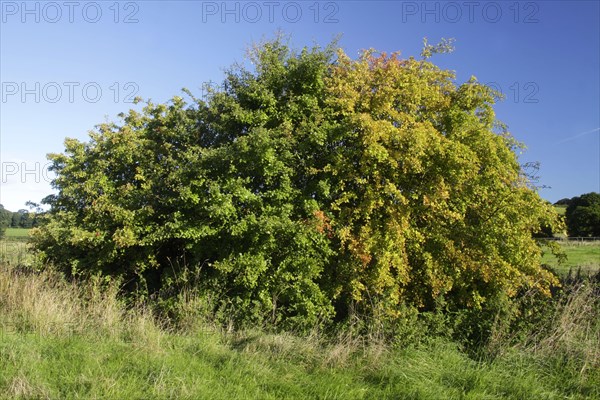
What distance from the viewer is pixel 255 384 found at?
4801 millimetres

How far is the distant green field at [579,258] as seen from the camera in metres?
19.7

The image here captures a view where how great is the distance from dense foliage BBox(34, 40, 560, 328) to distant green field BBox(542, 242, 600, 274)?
1166cm

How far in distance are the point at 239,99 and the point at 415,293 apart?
5.66 meters

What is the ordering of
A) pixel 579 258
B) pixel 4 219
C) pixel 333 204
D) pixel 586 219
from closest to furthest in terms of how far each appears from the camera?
pixel 333 204, pixel 579 258, pixel 4 219, pixel 586 219

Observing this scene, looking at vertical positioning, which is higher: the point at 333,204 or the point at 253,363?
the point at 333,204

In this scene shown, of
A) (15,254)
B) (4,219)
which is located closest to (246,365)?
(15,254)

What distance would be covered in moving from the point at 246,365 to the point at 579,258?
24.7 m

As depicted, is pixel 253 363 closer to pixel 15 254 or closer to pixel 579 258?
pixel 15 254

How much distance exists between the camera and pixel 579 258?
24531 millimetres

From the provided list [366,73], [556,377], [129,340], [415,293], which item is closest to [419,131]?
[366,73]

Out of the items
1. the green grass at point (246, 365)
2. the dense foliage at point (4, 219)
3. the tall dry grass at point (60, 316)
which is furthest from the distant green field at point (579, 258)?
the dense foliage at point (4, 219)

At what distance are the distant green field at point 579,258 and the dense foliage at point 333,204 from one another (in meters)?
11.7

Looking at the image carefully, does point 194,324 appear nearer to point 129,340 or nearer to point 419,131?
point 129,340

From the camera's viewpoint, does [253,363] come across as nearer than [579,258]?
Yes
